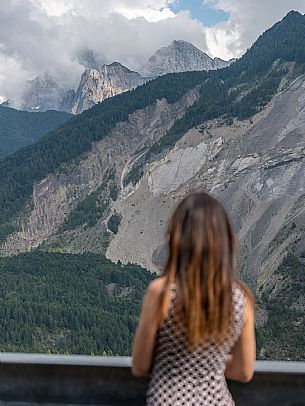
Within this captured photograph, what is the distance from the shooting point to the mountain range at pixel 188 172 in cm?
7856

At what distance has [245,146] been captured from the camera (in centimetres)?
10650

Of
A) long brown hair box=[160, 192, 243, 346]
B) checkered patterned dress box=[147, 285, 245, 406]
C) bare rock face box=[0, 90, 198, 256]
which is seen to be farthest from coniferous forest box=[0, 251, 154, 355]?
long brown hair box=[160, 192, 243, 346]

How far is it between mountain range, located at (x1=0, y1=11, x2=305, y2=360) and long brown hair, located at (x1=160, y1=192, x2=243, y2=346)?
55399 millimetres

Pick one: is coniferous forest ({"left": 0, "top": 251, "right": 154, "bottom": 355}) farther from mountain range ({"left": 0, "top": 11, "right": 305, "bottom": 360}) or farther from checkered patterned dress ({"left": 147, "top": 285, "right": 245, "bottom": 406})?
checkered patterned dress ({"left": 147, "top": 285, "right": 245, "bottom": 406})

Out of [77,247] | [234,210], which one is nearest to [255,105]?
[234,210]

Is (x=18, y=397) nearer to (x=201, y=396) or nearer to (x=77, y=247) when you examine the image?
(x=201, y=396)

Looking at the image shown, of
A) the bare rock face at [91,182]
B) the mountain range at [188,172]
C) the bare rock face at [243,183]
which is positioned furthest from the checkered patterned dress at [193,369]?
the bare rock face at [91,182]

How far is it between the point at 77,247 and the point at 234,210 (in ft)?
101

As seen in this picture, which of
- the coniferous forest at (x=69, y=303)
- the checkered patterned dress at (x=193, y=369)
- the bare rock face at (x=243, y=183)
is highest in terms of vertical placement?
the bare rock face at (x=243, y=183)

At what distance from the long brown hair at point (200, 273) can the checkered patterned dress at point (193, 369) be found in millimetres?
48

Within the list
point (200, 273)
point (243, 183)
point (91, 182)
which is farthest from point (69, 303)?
point (200, 273)

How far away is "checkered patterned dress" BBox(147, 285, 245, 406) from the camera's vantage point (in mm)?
2410

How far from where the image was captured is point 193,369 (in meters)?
2.43

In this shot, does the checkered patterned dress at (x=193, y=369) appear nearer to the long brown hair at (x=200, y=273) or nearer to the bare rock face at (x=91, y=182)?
the long brown hair at (x=200, y=273)
